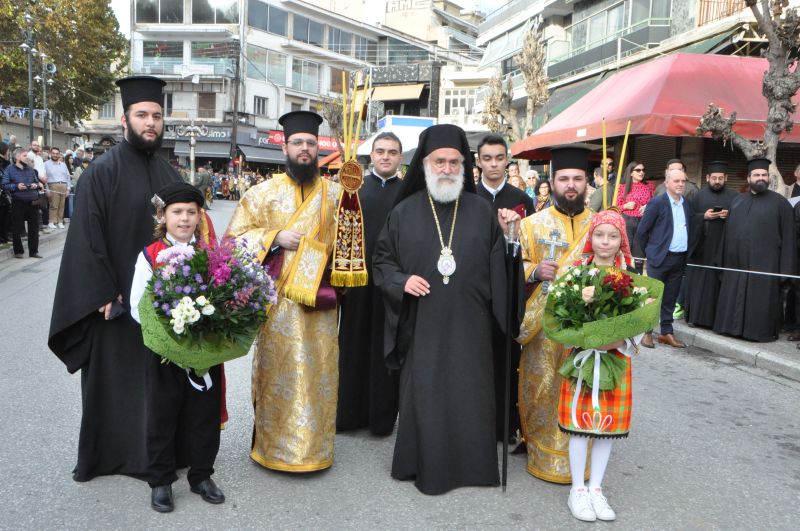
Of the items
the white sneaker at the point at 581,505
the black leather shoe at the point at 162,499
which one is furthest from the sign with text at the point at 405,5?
the black leather shoe at the point at 162,499

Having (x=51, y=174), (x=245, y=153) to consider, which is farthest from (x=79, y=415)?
(x=245, y=153)

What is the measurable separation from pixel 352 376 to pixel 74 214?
7.64ft

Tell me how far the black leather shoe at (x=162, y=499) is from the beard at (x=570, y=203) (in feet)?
9.48

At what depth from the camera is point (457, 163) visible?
4.44 metres

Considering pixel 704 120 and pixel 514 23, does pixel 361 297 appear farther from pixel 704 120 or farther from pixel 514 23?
pixel 514 23

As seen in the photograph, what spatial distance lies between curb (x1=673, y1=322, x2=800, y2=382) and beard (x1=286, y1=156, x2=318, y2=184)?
560 centimetres

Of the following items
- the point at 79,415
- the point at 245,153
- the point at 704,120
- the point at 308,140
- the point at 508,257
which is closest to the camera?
the point at 508,257

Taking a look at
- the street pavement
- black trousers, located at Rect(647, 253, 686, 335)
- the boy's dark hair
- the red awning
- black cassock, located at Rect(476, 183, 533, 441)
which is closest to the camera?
the street pavement

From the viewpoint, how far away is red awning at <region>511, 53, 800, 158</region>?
11.9 metres

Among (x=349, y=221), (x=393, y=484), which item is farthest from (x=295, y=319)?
(x=393, y=484)

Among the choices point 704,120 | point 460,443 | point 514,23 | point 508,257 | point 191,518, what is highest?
point 514,23

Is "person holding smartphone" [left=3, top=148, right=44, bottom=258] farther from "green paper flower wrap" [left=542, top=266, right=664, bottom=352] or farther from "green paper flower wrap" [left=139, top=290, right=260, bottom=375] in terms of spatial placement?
"green paper flower wrap" [left=542, top=266, right=664, bottom=352]

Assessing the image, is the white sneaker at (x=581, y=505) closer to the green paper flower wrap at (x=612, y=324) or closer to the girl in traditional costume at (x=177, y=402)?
the green paper flower wrap at (x=612, y=324)

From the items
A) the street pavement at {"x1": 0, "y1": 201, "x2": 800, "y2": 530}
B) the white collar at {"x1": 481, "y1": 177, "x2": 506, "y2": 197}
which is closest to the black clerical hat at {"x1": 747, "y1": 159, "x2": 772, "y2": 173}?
the street pavement at {"x1": 0, "y1": 201, "x2": 800, "y2": 530}
